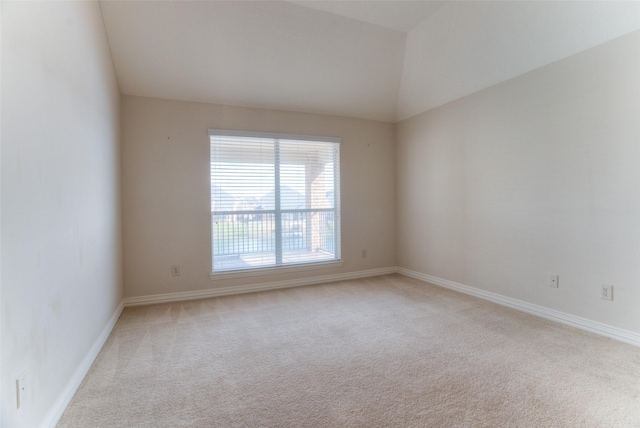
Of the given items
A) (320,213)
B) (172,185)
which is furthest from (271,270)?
(172,185)

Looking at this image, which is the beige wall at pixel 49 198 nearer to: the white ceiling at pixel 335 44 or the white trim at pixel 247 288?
the white ceiling at pixel 335 44

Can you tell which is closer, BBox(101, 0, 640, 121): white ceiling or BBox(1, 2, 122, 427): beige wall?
BBox(1, 2, 122, 427): beige wall

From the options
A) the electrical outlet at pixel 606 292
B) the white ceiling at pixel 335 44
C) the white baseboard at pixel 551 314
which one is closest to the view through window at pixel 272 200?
the white ceiling at pixel 335 44

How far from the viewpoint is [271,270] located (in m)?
3.92

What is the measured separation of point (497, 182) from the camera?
324cm

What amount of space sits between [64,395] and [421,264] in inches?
153

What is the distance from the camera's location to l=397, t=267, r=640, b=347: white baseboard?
7.56 ft

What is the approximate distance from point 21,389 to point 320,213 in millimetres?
3395

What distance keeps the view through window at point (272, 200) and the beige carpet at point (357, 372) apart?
1.03 meters

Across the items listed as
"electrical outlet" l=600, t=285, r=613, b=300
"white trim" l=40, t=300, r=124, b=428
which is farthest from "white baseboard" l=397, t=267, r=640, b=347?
"white trim" l=40, t=300, r=124, b=428

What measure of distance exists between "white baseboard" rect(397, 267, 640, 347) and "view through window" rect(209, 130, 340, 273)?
1653 millimetres

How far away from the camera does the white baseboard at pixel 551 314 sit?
2305 millimetres

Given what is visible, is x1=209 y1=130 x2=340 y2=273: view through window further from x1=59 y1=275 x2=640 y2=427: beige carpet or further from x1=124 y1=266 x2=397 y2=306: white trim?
x1=59 y1=275 x2=640 y2=427: beige carpet

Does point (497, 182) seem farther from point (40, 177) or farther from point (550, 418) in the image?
point (40, 177)
